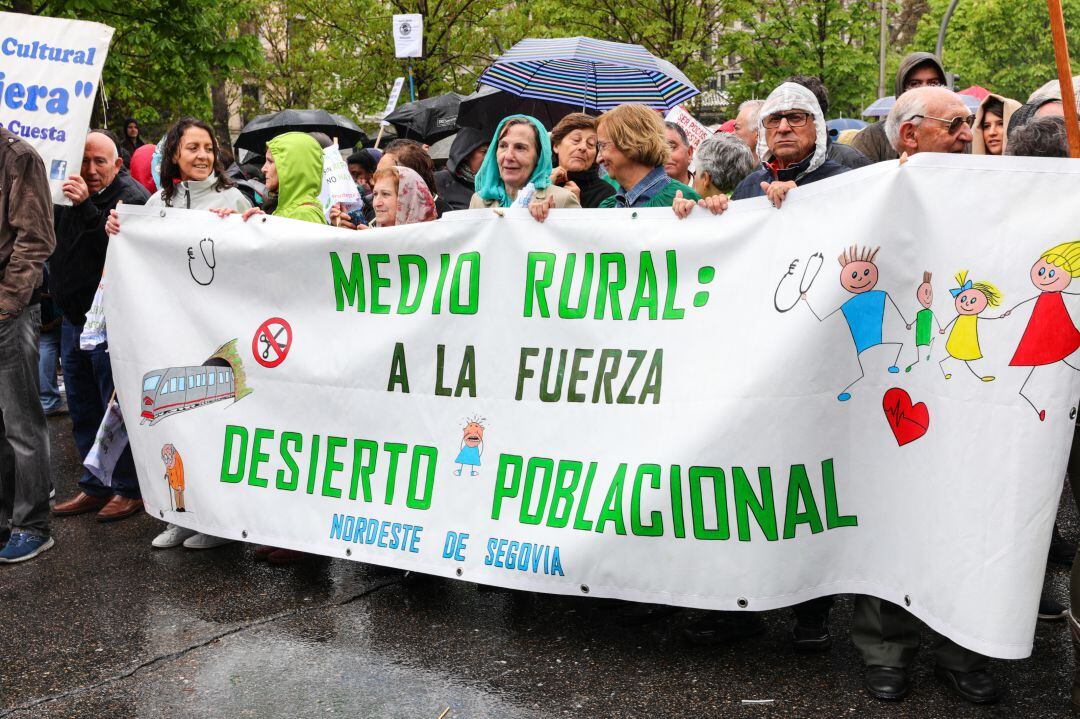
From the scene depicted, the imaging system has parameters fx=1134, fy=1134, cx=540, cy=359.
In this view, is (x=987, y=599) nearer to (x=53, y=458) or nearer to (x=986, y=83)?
(x=53, y=458)

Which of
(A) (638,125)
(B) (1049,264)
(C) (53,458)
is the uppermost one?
(A) (638,125)

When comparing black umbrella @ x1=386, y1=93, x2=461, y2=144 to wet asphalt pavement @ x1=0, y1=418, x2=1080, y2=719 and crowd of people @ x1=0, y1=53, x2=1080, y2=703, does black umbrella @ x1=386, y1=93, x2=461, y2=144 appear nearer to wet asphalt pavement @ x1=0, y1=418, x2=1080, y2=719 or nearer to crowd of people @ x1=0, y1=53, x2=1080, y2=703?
crowd of people @ x1=0, y1=53, x2=1080, y2=703

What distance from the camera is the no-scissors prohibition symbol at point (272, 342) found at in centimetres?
480

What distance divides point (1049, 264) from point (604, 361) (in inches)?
58.6

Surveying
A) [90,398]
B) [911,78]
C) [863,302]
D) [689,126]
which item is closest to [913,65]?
[911,78]

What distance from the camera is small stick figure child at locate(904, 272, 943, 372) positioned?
11.4 ft

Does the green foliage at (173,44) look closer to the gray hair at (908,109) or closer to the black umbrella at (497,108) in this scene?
the black umbrella at (497,108)

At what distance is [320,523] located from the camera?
15.3ft

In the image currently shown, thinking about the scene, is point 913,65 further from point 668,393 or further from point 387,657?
point 387,657

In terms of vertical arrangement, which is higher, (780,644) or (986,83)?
(986,83)

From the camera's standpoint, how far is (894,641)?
3.66m

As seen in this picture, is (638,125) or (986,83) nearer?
(638,125)

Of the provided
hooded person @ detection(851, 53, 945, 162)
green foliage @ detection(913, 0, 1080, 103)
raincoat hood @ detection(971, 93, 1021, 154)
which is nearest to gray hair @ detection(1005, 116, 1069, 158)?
raincoat hood @ detection(971, 93, 1021, 154)

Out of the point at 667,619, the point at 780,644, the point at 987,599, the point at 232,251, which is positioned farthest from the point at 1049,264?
the point at 232,251
